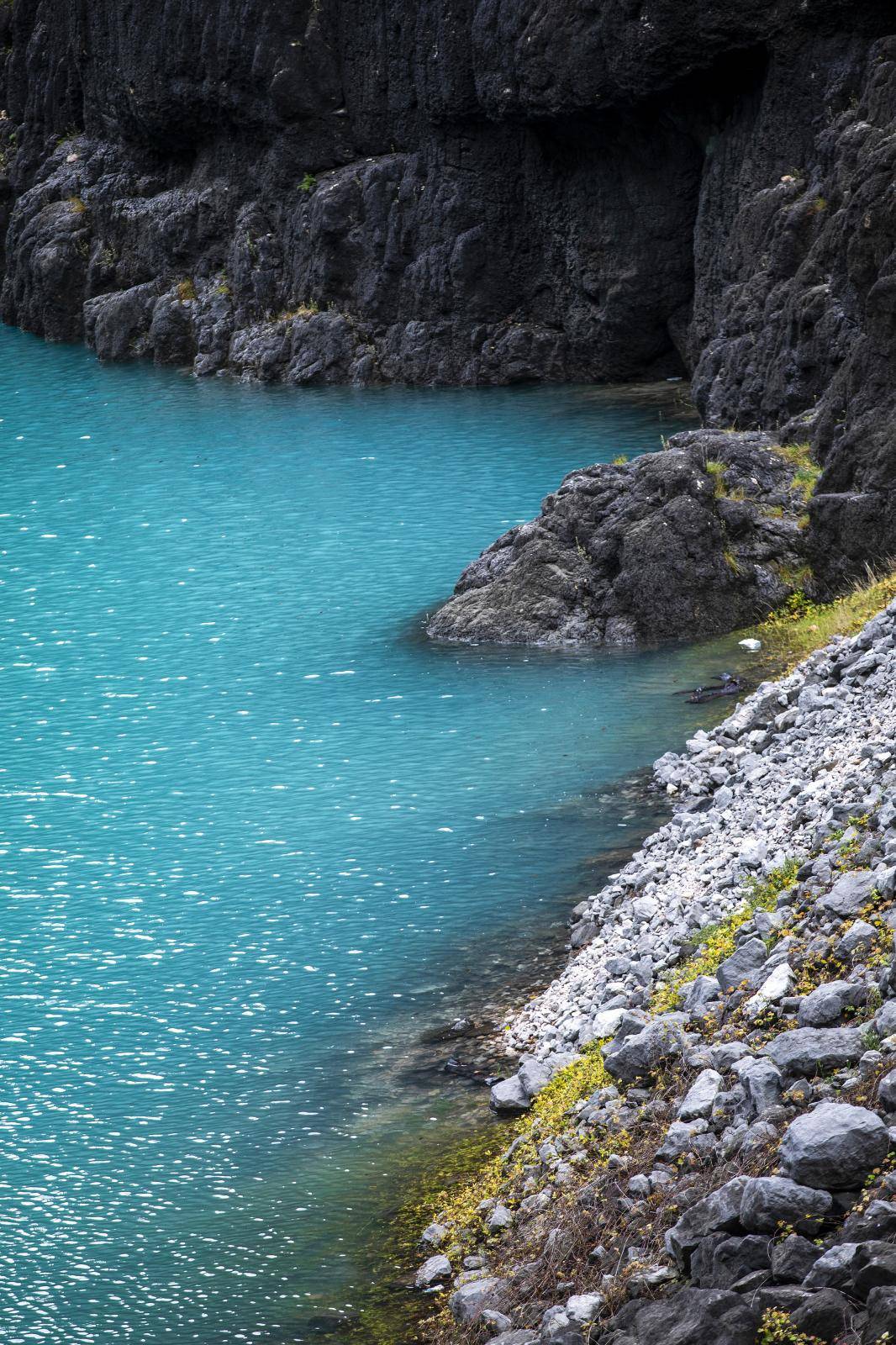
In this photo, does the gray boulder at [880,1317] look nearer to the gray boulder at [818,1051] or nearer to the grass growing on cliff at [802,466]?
the gray boulder at [818,1051]

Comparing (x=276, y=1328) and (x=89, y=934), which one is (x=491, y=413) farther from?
(x=276, y=1328)

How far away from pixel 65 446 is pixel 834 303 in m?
21.8

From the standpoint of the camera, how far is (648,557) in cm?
2339

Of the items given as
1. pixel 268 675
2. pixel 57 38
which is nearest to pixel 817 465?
pixel 268 675

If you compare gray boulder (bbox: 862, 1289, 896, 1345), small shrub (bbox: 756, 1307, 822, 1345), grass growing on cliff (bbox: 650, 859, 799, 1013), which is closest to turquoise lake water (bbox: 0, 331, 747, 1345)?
grass growing on cliff (bbox: 650, 859, 799, 1013)

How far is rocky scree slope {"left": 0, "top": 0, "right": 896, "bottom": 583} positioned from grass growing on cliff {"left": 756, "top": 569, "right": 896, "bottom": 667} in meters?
0.60

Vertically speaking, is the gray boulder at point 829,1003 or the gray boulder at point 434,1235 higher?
the gray boulder at point 829,1003

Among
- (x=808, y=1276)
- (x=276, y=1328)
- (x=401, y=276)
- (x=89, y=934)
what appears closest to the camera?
(x=808, y=1276)

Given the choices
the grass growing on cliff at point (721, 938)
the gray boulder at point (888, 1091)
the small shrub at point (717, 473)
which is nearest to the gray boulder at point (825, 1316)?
the gray boulder at point (888, 1091)

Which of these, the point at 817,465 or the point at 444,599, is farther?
the point at 444,599

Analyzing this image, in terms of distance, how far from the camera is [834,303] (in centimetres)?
2766

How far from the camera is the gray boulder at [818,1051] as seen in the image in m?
8.84

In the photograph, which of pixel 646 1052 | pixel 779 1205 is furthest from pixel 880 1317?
pixel 646 1052

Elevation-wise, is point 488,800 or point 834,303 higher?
point 834,303
